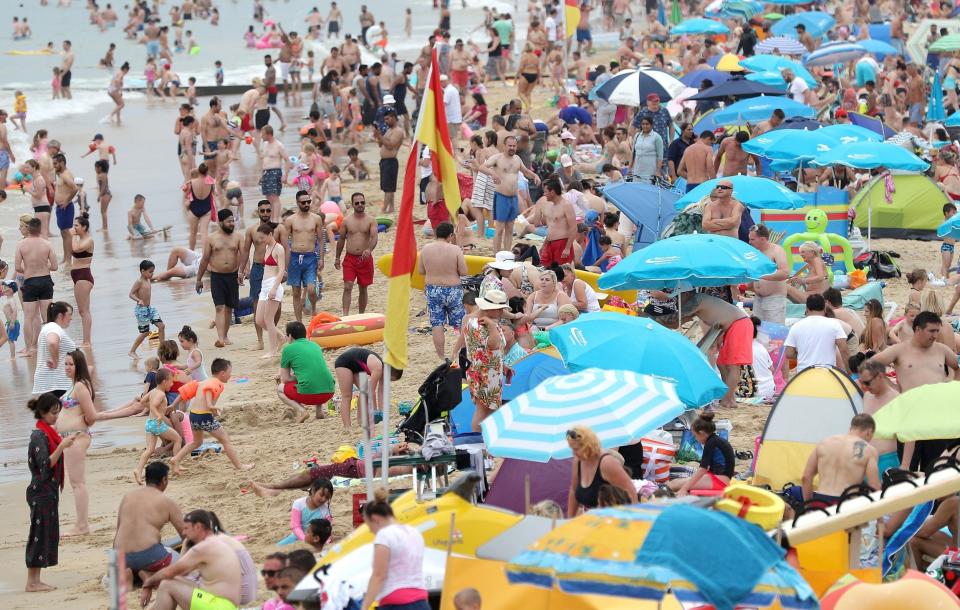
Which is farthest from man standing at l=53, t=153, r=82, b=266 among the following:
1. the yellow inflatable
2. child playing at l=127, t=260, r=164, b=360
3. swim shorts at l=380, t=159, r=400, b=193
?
the yellow inflatable

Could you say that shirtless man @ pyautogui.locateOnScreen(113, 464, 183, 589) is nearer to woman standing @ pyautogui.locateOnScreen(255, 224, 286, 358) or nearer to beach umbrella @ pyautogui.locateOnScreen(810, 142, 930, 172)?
woman standing @ pyautogui.locateOnScreen(255, 224, 286, 358)

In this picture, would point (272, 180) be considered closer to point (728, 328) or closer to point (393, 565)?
point (728, 328)

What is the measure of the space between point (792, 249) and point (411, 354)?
4022 millimetres

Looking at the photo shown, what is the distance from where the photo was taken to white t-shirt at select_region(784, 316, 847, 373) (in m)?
10.6

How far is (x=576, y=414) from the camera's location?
7977 millimetres

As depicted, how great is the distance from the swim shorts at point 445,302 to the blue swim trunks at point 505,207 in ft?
10.4

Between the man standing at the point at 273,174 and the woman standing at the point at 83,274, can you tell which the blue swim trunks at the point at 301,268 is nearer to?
the woman standing at the point at 83,274

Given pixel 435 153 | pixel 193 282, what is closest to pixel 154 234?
pixel 193 282

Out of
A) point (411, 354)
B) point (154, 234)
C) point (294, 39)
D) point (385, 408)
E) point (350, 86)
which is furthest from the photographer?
point (294, 39)

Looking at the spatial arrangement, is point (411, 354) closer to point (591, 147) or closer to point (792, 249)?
point (792, 249)

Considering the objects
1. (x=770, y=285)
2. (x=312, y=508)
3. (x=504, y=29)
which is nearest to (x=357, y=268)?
(x=770, y=285)

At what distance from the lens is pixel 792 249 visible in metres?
14.3

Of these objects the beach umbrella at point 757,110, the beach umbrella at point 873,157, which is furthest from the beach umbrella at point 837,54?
the beach umbrella at point 873,157

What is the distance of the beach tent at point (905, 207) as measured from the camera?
17531 mm
